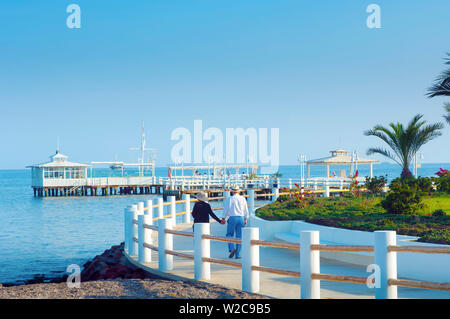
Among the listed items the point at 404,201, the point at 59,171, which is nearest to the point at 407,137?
the point at 404,201

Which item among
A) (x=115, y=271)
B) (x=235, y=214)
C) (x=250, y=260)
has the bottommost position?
(x=115, y=271)

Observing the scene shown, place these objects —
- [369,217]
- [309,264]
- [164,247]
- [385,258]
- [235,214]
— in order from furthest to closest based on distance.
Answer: [369,217], [235,214], [164,247], [309,264], [385,258]

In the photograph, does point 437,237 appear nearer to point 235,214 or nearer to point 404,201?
point 235,214

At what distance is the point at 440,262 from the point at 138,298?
492 cm

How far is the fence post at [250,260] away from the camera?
8758 millimetres

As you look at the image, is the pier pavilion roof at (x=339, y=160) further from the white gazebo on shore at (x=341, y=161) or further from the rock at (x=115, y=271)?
the rock at (x=115, y=271)

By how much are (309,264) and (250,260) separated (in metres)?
1.13

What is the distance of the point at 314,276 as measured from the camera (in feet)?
26.0

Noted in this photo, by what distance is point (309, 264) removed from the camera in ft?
26.1

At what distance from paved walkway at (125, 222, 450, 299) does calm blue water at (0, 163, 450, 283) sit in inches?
373

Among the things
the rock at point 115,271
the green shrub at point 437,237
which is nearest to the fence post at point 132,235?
the rock at point 115,271

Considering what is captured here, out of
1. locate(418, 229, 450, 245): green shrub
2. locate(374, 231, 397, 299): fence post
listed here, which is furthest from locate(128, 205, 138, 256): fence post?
locate(374, 231, 397, 299): fence post

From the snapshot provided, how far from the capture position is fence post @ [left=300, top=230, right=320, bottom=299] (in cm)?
795
